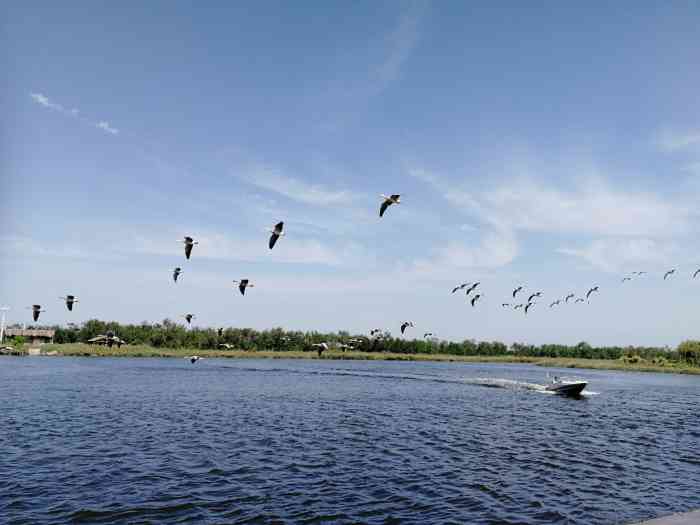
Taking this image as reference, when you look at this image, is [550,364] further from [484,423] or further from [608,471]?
[608,471]

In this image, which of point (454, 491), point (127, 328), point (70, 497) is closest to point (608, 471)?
point (454, 491)

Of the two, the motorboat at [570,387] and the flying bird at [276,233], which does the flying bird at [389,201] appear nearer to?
the flying bird at [276,233]

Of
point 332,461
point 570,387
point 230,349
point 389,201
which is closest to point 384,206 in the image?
point 389,201

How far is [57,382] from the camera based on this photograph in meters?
62.2

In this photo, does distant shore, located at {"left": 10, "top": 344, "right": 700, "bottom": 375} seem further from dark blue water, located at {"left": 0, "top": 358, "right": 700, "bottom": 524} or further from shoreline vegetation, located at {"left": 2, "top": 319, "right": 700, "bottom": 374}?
dark blue water, located at {"left": 0, "top": 358, "right": 700, "bottom": 524}

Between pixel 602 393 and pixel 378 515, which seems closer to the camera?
pixel 378 515

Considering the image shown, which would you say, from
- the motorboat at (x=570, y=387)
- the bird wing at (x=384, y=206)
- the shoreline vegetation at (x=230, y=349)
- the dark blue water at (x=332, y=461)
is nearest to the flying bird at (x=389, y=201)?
the bird wing at (x=384, y=206)

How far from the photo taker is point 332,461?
25.6 meters

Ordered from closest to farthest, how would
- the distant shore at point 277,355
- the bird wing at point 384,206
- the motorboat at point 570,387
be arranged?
the bird wing at point 384,206
the motorboat at point 570,387
the distant shore at point 277,355

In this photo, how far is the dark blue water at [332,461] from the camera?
18234mm

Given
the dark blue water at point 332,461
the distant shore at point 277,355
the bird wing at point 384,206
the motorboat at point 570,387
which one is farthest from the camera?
the distant shore at point 277,355

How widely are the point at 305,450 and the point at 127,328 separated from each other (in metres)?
169

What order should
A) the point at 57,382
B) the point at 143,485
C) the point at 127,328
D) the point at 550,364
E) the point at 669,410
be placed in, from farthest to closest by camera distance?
the point at 127,328 < the point at 550,364 < the point at 57,382 < the point at 669,410 < the point at 143,485

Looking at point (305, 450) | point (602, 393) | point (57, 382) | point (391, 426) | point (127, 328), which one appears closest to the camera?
point (305, 450)
